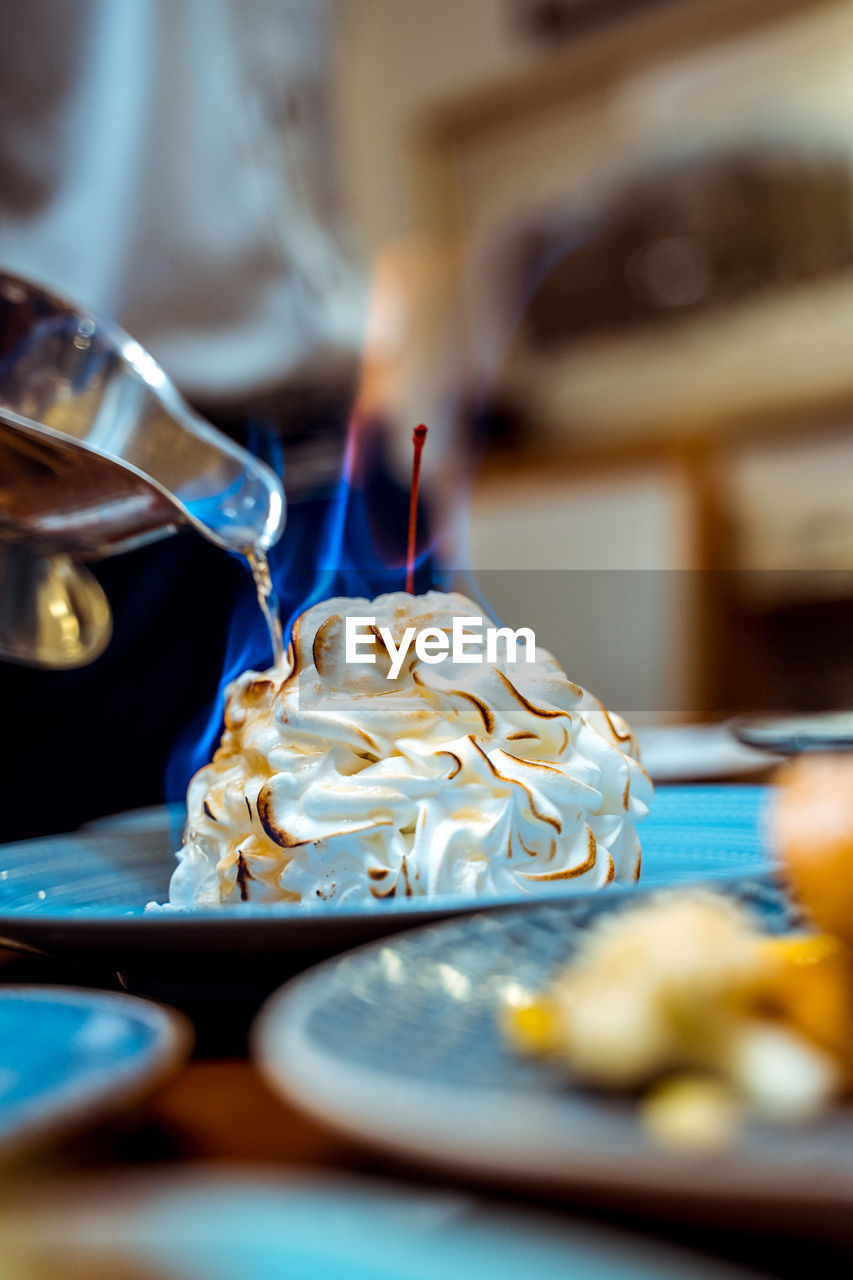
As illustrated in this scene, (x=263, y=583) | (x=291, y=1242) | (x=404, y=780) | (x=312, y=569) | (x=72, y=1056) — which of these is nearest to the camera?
(x=291, y=1242)

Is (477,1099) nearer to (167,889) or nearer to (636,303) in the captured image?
(167,889)

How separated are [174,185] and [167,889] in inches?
37.4

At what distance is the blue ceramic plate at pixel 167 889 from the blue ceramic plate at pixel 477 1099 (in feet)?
0.13

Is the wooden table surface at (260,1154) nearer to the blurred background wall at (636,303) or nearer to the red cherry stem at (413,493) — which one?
the red cherry stem at (413,493)

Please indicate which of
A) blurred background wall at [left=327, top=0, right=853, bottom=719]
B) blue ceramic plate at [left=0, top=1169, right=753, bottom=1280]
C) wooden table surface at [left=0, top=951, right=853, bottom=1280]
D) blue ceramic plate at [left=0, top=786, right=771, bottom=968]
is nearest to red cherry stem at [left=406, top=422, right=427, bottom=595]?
blue ceramic plate at [left=0, top=786, right=771, bottom=968]

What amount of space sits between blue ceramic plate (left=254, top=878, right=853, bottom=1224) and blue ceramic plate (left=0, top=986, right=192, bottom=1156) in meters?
0.03

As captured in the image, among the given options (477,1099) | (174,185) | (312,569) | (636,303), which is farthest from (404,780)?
(636,303)

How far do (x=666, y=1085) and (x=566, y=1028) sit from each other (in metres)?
0.02

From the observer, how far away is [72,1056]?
0.28 meters

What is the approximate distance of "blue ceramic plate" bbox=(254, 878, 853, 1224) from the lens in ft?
0.61

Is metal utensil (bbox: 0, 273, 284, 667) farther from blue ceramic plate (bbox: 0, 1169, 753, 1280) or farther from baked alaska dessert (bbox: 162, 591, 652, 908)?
blue ceramic plate (bbox: 0, 1169, 753, 1280)

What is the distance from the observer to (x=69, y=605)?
0.82m

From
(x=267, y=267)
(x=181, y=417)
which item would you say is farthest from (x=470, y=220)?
(x=181, y=417)

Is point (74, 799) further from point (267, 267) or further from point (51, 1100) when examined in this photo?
point (51, 1100)
